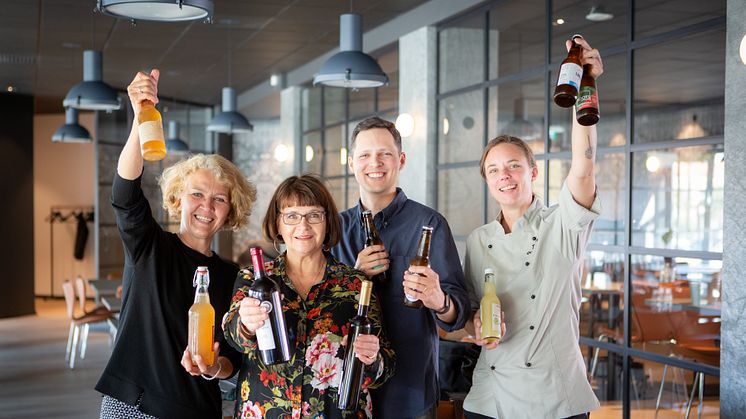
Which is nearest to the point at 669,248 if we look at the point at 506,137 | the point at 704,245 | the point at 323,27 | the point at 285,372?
the point at 704,245

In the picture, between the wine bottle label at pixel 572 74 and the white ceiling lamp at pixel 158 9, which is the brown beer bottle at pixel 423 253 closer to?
the wine bottle label at pixel 572 74

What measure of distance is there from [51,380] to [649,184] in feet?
17.6

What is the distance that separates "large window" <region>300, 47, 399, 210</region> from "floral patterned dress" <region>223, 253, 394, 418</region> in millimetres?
5871

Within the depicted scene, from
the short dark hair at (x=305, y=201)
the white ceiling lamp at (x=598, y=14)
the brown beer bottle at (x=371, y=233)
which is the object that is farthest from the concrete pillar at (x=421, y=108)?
the short dark hair at (x=305, y=201)

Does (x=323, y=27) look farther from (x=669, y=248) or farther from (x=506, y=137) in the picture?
(x=506, y=137)

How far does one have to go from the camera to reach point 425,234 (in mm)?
2162

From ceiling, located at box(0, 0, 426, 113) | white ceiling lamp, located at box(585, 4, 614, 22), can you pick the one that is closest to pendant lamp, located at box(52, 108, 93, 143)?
ceiling, located at box(0, 0, 426, 113)

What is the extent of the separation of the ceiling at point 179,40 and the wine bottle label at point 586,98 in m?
4.82

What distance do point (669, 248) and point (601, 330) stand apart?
0.82 metres

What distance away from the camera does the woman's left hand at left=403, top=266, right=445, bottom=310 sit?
6.60ft

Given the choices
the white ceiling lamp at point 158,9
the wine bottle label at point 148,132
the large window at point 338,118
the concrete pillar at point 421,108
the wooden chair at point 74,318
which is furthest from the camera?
the wooden chair at point 74,318

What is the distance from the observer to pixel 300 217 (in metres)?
2.03

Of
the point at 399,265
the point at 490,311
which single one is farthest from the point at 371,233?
the point at 490,311

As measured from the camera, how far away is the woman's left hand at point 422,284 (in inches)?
79.2
